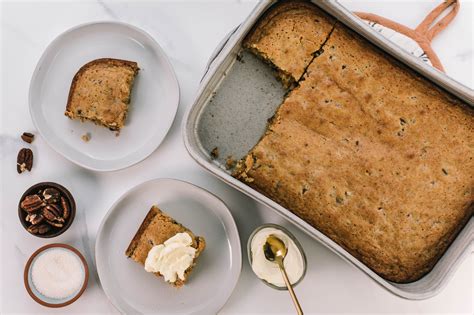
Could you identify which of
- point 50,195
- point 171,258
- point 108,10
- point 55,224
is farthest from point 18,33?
point 171,258

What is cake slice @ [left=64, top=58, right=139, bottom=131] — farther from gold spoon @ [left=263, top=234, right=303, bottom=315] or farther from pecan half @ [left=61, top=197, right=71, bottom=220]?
gold spoon @ [left=263, top=234, right=303, bottom=315]

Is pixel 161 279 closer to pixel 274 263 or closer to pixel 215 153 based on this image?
pixel 274 263

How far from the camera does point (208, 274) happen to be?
2111 mm

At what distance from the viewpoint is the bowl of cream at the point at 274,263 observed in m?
2.00

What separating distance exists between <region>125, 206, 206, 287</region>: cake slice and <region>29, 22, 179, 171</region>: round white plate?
0.93ft

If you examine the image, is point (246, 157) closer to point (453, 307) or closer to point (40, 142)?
point (40, 142)

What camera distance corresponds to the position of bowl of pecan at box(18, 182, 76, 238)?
2025 mm

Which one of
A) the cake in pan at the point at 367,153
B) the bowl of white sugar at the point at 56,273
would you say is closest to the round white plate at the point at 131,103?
the bowl of white sugar at the point at 56,273

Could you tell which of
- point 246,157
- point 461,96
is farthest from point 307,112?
point 461,96

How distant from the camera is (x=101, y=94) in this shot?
82.5 inches

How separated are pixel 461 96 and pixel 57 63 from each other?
1.68 m

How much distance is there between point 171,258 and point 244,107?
0.68 meters

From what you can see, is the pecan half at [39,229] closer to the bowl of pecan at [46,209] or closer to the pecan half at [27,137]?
the bowl of pecan at [46,209]

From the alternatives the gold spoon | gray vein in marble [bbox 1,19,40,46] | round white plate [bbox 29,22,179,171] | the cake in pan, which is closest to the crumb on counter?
the cake in pan
